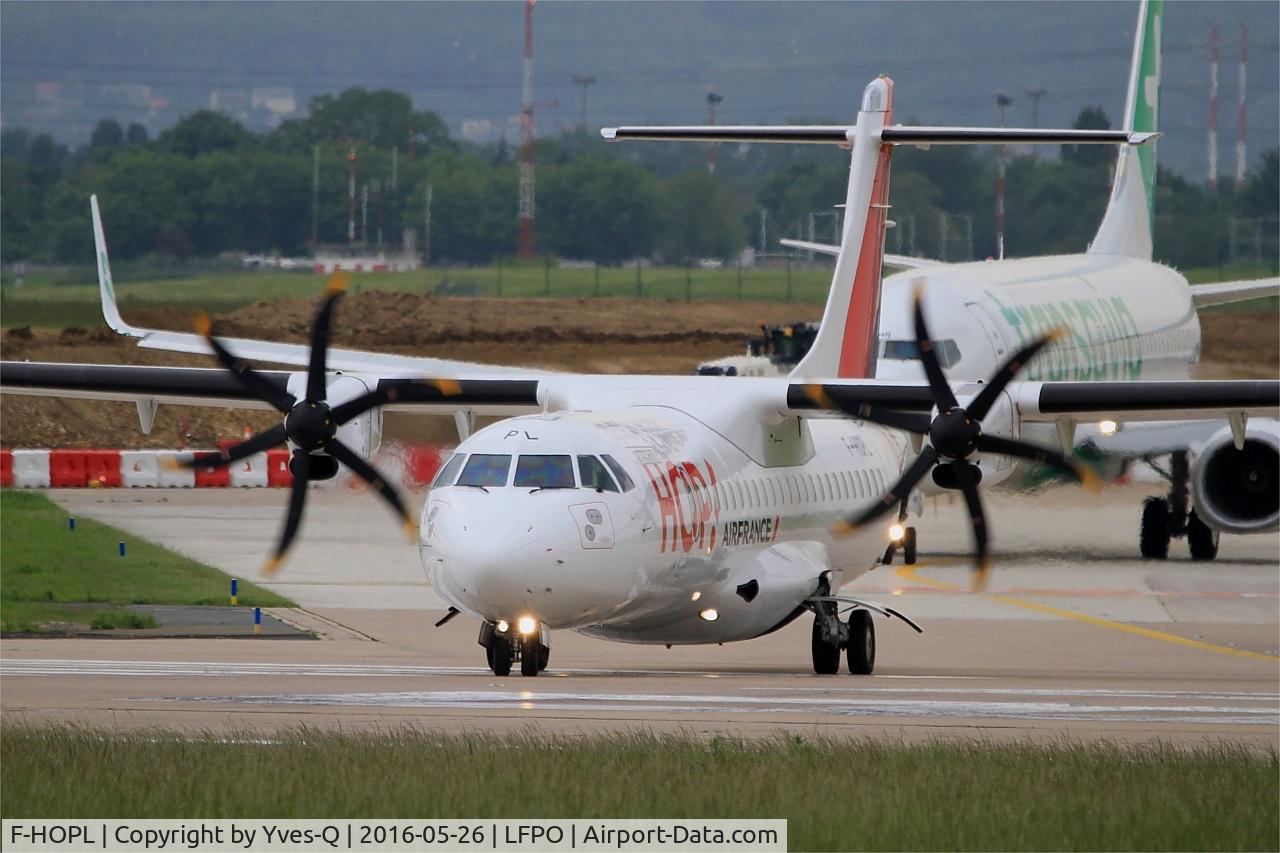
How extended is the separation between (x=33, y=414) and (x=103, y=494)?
29.8 ft

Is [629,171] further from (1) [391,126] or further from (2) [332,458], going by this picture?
(2) [332,458]

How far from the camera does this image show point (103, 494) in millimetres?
41375

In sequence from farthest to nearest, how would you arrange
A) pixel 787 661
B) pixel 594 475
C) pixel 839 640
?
pixel 787 661
pixel 839 640
pixel 594 475

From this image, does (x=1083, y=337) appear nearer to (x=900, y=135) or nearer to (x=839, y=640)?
(x=900, y=135)

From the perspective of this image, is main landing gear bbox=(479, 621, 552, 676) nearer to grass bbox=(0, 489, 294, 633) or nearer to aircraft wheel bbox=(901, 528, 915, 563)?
grass bbox=(0, 489, 294, 633)

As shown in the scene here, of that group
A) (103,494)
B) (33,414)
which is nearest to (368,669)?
(103,494)

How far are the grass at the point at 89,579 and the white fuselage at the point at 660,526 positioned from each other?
25.5 feet

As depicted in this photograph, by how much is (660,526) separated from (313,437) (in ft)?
12.9

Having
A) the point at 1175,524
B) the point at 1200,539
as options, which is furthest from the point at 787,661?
the point at 1200,539

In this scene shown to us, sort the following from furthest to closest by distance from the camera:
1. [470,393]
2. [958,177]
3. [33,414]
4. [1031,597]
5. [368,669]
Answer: [958,177] < [33,414] < [1031,597] < [470,393] < [368,669]

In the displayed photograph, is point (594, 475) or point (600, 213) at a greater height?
point (600, 213)

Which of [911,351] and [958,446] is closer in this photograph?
[958,446]

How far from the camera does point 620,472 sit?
18.2 m

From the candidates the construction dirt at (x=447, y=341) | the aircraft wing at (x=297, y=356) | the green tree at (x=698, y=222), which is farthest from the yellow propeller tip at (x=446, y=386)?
the green tree at (x=698, y=222)
